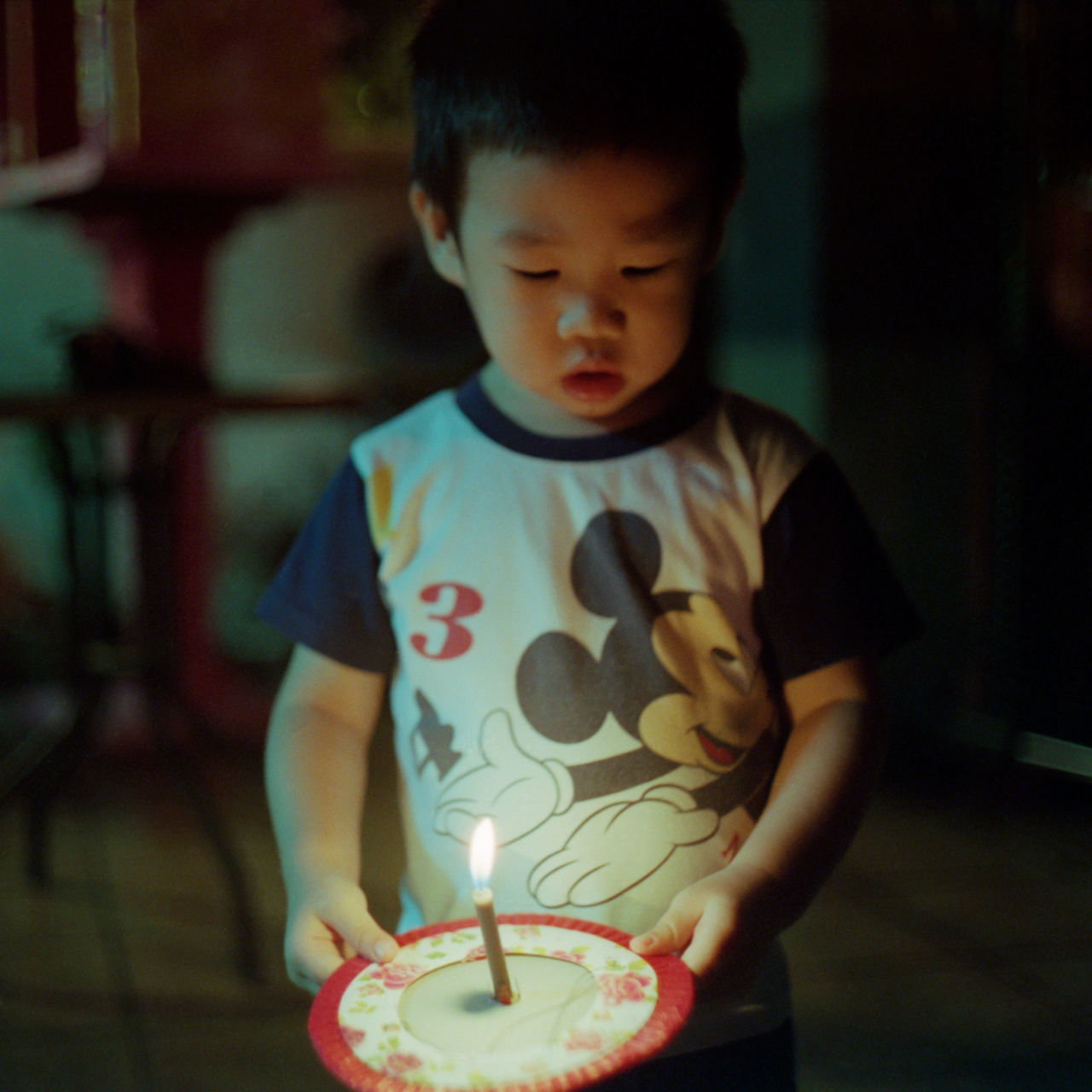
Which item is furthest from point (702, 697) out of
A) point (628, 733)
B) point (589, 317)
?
point (589, 317)

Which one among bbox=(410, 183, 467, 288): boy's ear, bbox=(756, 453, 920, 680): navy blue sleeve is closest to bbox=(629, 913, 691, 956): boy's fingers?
bbox=(756, 453, 920, 680): navy blue sleeve

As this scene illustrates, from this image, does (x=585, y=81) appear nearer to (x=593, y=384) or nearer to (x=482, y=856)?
(x=593, y=384)

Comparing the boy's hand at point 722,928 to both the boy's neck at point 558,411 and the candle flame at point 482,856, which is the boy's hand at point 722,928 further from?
the boy's neck at point 558,411

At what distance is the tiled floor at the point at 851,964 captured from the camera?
1.62 ft

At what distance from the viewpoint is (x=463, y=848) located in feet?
1.32

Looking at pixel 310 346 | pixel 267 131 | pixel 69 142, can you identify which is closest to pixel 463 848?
pixel 267 131

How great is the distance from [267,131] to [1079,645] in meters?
0.50

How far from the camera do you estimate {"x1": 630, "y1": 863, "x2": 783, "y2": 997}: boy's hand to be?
34cm

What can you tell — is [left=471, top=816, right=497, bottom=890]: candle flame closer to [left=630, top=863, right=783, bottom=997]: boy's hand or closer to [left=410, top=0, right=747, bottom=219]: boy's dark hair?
[left=630, top=863, right=783, bottom=997]: boy's hand

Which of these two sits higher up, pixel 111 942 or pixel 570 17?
pixel 570 17

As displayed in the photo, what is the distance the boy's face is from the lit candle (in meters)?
0.15

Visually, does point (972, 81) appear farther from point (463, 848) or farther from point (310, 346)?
point (310, 346)

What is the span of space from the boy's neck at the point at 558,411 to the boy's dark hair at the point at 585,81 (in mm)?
70

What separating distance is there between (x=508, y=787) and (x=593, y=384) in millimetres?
139
